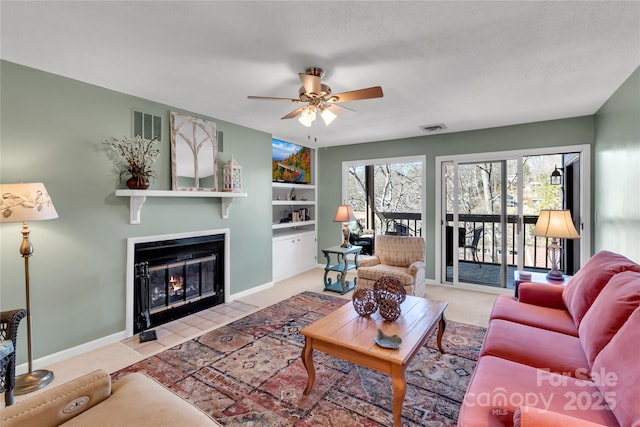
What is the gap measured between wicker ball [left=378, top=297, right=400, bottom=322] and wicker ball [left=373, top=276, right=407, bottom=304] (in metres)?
0.04

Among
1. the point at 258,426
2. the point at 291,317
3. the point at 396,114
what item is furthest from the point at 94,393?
the point at 396,114

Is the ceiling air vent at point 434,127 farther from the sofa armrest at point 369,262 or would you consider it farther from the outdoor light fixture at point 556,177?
the outdoor light fixture at point 556,177

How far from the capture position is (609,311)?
162cm

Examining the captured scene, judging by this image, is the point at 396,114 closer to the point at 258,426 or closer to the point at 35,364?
the point at 258,426

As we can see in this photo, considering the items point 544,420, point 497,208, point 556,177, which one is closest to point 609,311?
point 544,420

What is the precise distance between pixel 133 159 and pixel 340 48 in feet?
7.73

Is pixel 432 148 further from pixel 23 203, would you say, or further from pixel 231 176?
pixel 23 203

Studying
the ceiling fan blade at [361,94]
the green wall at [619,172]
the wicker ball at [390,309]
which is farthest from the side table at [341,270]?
the green wall at [619,172]

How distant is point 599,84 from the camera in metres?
2.89

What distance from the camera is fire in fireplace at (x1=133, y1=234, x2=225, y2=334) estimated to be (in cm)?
321

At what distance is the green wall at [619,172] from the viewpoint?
260 centimetres

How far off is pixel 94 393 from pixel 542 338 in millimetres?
2506

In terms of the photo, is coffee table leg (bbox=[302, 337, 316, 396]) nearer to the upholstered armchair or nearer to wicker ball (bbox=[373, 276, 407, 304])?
wicker ball (bbox=[373, 276, 407, 304])

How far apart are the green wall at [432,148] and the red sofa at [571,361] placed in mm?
2545
